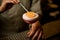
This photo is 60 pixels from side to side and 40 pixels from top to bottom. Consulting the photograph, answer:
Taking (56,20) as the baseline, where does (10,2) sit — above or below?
above

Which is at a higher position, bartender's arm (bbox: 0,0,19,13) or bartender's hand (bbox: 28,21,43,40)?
bartender's arm (bbox: 0,0,19,13)

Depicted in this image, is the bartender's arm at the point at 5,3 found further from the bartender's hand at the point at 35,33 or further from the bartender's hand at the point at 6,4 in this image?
the bartender's hand at the point at 35,33

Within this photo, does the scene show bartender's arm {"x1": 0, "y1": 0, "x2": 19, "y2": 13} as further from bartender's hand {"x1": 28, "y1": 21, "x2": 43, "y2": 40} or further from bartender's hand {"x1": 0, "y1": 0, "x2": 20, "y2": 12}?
bartender's hand {"x1": 28, "y1": 21, "x2": 43, "y2": 40}

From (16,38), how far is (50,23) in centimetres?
111

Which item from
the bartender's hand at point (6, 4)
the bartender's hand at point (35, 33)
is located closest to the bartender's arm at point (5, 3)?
the bartender's hand at point (6, 4)

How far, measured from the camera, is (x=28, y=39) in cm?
61

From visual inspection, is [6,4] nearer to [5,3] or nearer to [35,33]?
[5,3]

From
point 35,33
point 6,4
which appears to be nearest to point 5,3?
point 6,4

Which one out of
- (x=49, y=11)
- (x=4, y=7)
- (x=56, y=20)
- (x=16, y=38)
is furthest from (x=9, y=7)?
(x=56, y=20)

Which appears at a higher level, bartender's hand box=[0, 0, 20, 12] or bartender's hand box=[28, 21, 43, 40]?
bartender's hand box=[0, 0, 20, 12]

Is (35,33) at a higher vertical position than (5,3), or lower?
lower

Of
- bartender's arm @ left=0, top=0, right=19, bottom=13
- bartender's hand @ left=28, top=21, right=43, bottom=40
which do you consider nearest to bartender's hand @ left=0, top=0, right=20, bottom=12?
bartender's arm @ left=0, top=0, right=19, bottom=13

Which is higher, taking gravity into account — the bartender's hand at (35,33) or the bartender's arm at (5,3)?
the bartender's arm at (5,3)

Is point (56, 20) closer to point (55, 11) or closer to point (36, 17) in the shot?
point (55, 11)
